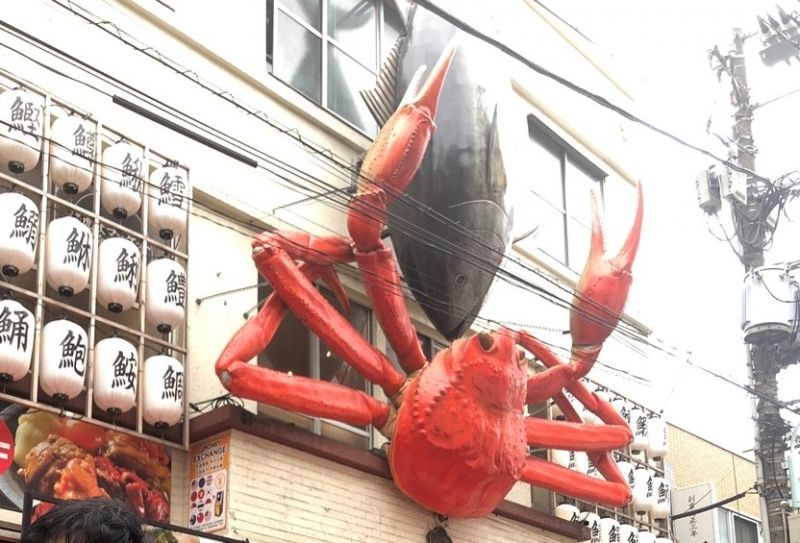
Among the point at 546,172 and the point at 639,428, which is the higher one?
the point at 546,172

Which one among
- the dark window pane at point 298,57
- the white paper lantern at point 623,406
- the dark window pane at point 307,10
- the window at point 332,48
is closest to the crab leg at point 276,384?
the dark window pane at point 298,57

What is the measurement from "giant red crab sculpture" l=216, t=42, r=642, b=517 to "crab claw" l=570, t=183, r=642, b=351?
1497 millimetres

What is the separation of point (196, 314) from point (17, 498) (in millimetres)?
2823

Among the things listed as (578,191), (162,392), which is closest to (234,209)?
(162,392)

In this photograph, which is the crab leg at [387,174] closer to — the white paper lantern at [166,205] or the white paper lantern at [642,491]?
the white paper lantern at [166,205]

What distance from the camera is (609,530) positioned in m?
16.1

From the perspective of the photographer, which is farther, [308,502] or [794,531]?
[794,531]

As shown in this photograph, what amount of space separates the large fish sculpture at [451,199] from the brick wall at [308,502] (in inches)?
88.2

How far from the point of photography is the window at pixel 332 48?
14.2m

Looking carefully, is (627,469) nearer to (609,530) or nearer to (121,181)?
(609,530)

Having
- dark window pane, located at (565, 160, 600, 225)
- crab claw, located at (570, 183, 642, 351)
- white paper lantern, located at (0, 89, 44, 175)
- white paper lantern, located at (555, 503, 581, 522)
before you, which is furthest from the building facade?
dark window pane, located at (565, 160, 600, 225)

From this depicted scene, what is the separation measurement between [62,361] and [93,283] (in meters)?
0.89

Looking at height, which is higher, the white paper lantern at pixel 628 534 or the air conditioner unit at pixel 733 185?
the air conditioner unit at pixel 733 185

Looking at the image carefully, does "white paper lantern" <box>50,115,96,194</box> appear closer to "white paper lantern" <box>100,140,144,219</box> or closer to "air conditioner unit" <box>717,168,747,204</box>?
"white paper lantern" <box>100,140,144,219</box>
